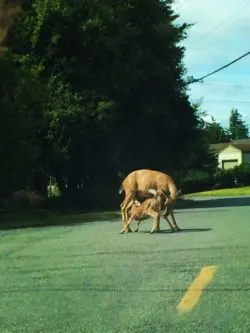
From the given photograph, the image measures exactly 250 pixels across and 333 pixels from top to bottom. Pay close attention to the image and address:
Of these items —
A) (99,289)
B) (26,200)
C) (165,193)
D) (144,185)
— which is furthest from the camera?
(26,200)

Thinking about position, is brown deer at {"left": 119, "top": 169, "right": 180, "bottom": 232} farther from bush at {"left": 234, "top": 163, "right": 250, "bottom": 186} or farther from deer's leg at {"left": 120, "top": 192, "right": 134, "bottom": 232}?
bush at {"left": 234, "top": 163, "right": 250, "bottom": 186}

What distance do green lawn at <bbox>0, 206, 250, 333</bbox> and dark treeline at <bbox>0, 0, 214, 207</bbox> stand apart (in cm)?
1213

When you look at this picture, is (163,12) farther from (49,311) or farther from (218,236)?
(49,311)

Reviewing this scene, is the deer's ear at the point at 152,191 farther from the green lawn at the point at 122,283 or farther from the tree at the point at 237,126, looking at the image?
the tree at the point at 237,126

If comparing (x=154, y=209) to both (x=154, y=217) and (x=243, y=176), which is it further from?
(x=243, y=176)

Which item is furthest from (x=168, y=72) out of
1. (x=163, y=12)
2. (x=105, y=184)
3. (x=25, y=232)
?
(x=25, y=232)

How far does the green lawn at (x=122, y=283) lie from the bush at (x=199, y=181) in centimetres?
5556

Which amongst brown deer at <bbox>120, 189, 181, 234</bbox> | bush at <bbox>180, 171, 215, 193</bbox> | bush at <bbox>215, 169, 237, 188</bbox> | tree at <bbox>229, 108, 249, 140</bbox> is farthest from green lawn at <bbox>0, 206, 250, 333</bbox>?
tree at <bbox>229, 108, 249, 140</bbox>

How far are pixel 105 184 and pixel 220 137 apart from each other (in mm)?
93362

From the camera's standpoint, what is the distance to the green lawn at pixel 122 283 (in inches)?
311

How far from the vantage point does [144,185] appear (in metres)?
21.8

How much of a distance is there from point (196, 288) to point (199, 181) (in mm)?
65681

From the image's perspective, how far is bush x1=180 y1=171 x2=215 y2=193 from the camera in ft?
240

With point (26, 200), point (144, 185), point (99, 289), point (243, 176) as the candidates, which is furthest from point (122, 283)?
point (243, 176)
